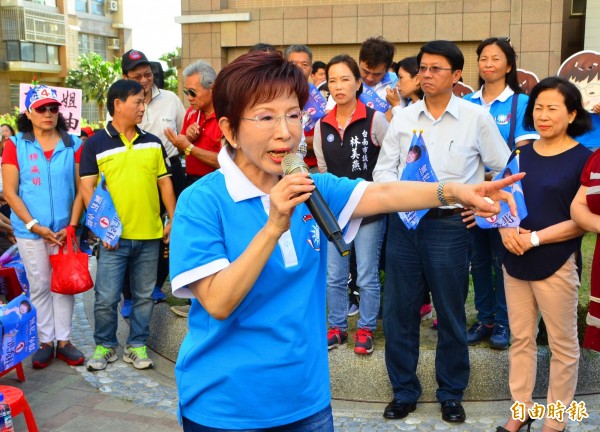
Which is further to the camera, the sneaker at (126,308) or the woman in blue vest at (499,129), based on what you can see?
the sneaker at (126,308)

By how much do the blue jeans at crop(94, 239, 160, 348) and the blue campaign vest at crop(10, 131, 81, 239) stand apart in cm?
47

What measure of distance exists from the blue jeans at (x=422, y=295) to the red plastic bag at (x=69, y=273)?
7.86 ft

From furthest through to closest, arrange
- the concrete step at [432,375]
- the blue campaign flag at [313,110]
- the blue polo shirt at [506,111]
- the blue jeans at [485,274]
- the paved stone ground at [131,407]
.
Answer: the blue campaign flag at [313,110], the blue jeans at [485,274], the blue polo shirt at [506,111], the concrete step at [432,375], the paved stone ground at [131,407]

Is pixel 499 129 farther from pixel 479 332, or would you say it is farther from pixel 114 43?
pixel 114 43

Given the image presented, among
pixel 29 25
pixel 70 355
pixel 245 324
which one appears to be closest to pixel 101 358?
pixel 70 355

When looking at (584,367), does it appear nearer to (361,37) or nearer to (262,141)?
(262,141)

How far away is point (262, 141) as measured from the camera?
212 cm

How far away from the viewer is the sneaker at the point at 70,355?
5.45 metres

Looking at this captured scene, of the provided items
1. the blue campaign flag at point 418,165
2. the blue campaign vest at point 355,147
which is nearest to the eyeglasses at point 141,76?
the blue campaign vest at point 355,147

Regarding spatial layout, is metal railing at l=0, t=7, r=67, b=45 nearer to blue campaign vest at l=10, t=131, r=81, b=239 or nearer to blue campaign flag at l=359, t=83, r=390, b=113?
blue campaign vest at l=10, t=131, r=81, b=239

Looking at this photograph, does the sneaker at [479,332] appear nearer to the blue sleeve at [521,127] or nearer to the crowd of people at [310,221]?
the crowd of people at [310,221]

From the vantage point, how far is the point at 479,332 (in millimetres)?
5141

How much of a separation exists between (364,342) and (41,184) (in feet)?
9.20

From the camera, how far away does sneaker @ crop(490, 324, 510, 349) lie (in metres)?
4.87
